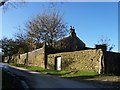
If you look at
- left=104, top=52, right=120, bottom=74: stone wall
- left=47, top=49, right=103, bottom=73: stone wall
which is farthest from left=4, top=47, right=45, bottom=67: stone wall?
left=104, top=52, right=120, bottom=74: stone wall

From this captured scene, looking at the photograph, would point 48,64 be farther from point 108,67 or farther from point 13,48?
point 13,48

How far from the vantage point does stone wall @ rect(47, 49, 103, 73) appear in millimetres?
26775

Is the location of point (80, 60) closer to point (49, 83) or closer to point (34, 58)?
point (49, 83)

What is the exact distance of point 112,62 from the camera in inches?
1076

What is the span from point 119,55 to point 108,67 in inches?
107

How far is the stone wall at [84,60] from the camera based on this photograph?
26.8 m

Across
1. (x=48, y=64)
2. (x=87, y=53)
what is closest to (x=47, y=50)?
(x=48, y=64)

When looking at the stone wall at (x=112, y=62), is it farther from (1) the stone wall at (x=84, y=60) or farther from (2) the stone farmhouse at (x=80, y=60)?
(1) the stone wall at (x=84, y=60)

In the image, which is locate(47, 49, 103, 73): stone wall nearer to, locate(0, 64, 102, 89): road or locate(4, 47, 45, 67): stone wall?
locate(4, 47, 45, 67): stone wall

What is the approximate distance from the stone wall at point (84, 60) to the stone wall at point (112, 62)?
2.63 feet

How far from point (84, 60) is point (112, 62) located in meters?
3.25

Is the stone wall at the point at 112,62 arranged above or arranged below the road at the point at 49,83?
above

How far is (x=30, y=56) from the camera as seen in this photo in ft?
148

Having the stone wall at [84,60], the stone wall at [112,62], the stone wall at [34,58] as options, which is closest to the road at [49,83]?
the stone wall at [84,60]
